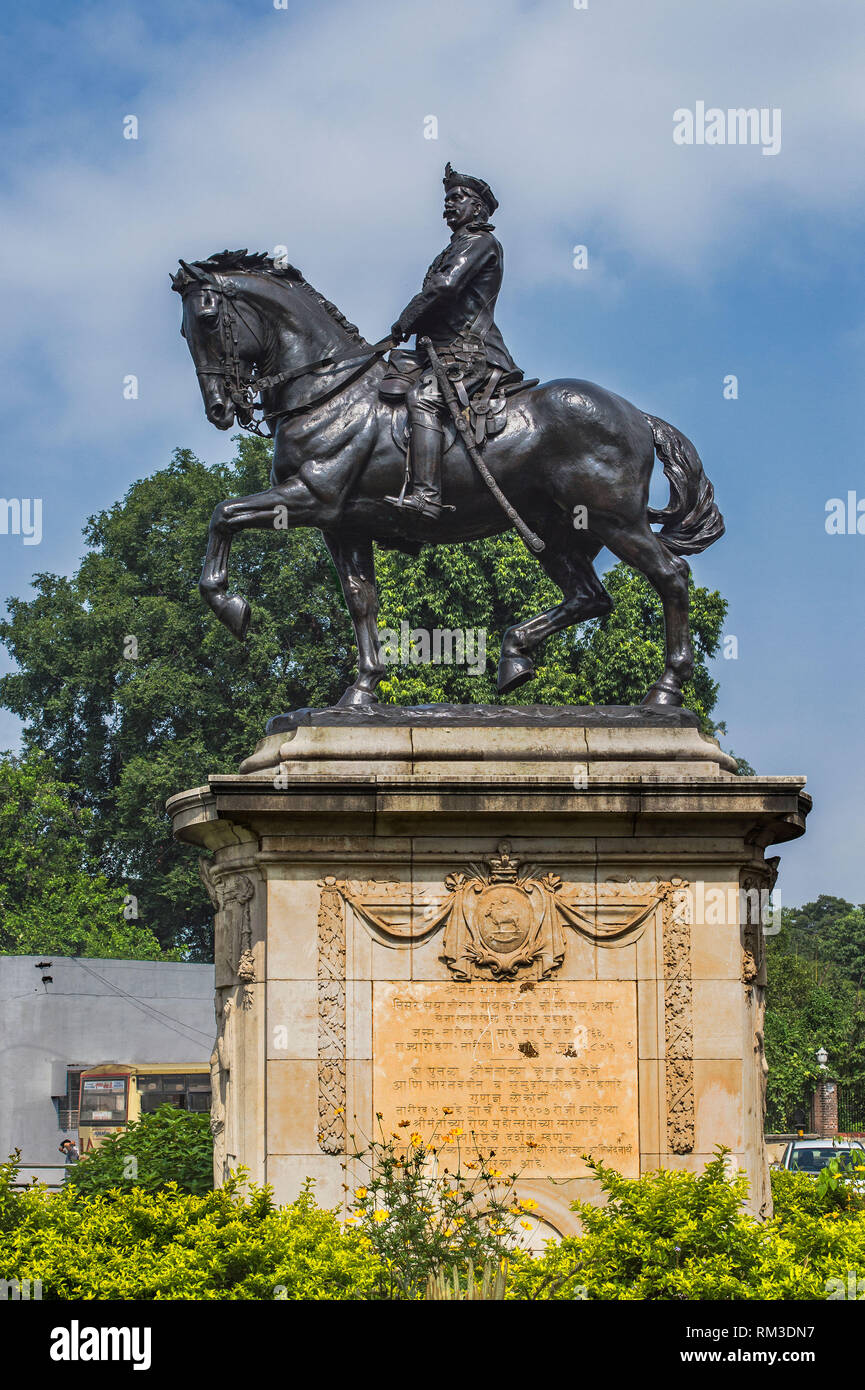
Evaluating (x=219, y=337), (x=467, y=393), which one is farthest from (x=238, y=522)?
(x=467, y=393)

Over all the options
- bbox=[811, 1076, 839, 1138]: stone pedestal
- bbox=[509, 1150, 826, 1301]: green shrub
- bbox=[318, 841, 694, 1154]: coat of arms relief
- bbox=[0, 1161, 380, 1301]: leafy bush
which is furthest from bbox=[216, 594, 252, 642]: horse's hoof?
bbox=[811, 1076, 839, 1138]: stone pedestal

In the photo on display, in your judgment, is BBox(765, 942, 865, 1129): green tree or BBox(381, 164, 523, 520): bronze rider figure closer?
BBox(381, 164, 523, 520): bronze rider figure

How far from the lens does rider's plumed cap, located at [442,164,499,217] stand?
1369 cm

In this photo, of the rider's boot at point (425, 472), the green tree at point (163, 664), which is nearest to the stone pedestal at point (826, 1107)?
the green tree at point (163, 664)

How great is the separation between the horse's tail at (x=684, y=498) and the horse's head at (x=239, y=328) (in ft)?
8.19

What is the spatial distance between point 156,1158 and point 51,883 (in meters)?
29.5

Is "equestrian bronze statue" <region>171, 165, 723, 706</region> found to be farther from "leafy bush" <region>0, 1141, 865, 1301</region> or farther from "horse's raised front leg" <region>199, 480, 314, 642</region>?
"leafy bush" <region>0, 1141, 865, 1301</region>

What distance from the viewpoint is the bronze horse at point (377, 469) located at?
12883 mm

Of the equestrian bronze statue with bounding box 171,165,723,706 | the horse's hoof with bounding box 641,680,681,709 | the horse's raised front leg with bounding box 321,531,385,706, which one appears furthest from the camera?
the horse's raised front leg with bounding box 321,531,385,706

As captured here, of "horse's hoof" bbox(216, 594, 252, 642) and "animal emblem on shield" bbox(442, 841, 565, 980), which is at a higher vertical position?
"horse's hoof" bbox(216, 594, 252, 642)

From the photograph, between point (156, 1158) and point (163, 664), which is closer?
point (156, 1158)

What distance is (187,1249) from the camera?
9859 mm

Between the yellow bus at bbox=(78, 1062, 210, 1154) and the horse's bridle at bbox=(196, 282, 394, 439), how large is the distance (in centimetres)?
2576

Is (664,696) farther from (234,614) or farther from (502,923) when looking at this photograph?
(234,614)
